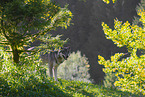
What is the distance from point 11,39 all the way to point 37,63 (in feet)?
5.97

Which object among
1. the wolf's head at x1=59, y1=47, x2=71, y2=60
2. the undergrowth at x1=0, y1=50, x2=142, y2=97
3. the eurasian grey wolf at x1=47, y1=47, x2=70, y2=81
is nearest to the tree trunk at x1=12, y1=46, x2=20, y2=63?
the undergrowth at x1=0, y1=50, x2=142, y2=97

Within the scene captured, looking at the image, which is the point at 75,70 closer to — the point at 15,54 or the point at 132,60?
the point at 15,54

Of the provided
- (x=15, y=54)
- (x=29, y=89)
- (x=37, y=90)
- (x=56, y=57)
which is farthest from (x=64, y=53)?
(x=29, y=89)

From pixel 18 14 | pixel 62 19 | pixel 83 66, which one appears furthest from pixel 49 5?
pixel 83 66

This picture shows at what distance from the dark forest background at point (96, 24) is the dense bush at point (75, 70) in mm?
11228

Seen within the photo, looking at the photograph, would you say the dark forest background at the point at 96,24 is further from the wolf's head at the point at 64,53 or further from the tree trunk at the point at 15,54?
the tree trunk at the point at 15,54

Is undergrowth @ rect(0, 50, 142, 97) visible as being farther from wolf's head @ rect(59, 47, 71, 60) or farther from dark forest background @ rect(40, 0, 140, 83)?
dark forest background @ rect(40, 0, 140, 83)

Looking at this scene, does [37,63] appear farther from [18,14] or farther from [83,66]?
[83,66]

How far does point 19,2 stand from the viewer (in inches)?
288

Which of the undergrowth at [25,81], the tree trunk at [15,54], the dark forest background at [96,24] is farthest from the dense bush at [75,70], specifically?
the dark forest background at [96,24]

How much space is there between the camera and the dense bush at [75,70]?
18.4 metres

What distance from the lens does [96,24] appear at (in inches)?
1266

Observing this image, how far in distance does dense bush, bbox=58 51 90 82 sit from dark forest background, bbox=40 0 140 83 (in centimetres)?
1123

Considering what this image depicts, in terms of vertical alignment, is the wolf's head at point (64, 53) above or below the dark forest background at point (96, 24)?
below
